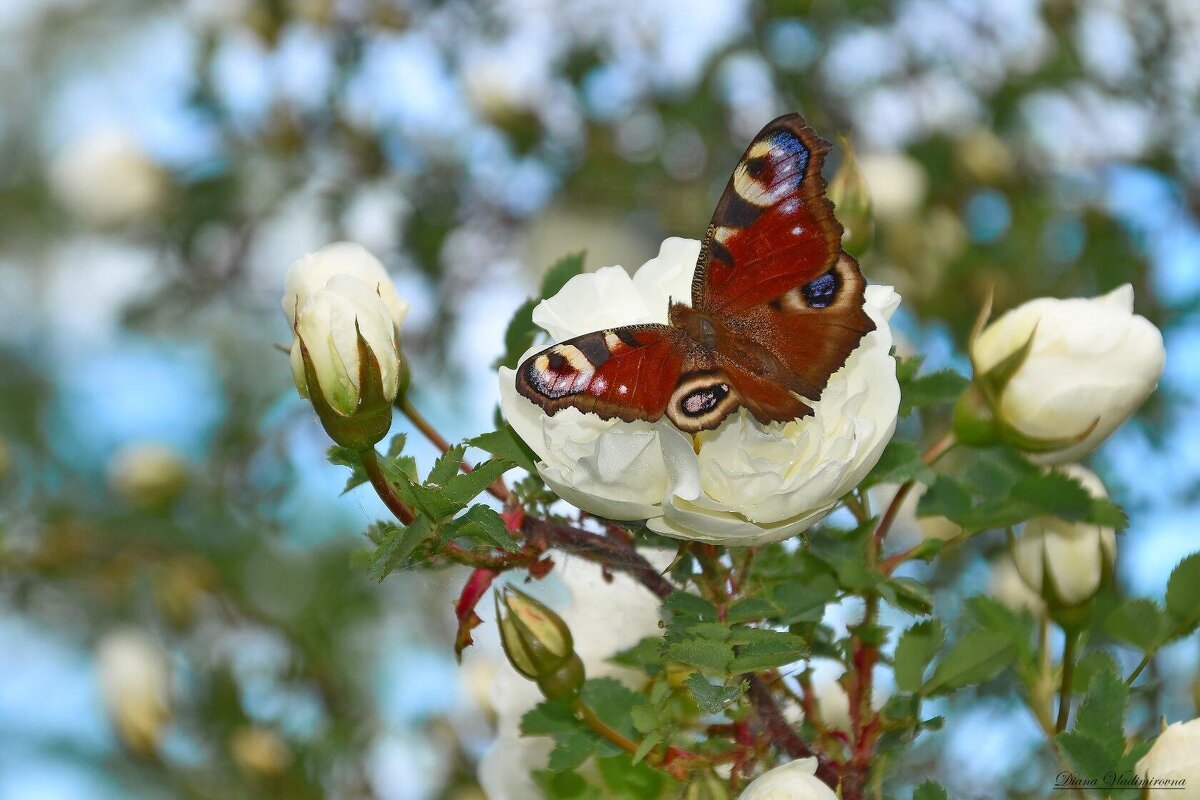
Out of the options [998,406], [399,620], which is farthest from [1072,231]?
[399,620]

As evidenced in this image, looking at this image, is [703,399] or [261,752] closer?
[703,399]

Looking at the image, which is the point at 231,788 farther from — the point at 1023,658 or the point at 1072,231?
the point at 1072,231

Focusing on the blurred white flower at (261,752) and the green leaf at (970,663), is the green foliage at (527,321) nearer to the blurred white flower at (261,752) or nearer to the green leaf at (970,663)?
Result: the green leaf at (970,663)

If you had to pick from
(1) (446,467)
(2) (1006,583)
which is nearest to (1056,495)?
(1) (446,467)

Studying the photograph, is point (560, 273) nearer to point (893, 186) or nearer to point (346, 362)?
point (346, 362)

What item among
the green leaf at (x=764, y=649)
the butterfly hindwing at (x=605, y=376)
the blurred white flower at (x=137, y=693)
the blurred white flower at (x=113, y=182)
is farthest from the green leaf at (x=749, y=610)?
the blurred white flower at (x=113, y=182)

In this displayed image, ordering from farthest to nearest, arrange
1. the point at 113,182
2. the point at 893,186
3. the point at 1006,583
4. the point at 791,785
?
1. the point at 113,182
2. the point at 893,186
3. the point at 1006,583
4. the point at 791,785
